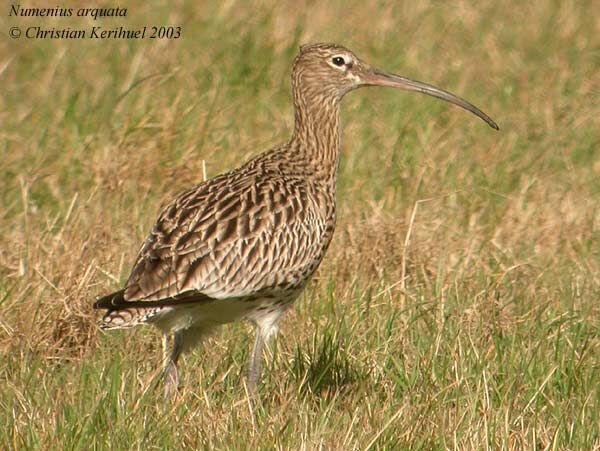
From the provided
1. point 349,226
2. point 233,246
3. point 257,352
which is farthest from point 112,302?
point 349,226

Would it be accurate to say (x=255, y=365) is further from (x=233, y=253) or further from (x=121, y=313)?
(x=121, y=313)

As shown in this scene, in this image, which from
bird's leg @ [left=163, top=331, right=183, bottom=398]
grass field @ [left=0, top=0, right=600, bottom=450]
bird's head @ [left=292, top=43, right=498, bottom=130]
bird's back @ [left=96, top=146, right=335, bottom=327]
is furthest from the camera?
bird's head @ [left=292, top=43, right=498, bottom=130]

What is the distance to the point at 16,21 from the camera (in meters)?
11.4

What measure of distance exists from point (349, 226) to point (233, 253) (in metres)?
1.93

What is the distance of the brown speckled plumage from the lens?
19.0ft

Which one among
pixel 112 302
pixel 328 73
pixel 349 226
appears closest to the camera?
pixel 112 302

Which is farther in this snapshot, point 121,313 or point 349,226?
point 349,226

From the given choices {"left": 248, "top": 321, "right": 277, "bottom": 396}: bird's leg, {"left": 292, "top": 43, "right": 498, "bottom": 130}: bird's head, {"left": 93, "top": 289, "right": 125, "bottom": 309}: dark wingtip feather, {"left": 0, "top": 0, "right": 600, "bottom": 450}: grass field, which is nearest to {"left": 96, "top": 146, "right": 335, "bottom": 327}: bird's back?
{"left": 93, "top": 289, "right": 125, "bottom": 309}: dark wingtip feather

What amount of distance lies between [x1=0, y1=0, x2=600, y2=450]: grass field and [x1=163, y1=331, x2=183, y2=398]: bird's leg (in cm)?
7

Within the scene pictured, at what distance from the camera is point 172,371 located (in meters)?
6.04

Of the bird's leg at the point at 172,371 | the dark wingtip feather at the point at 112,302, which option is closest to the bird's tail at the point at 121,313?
the dark wingtip feather at the point at 112,302

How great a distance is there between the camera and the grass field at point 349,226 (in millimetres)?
5613

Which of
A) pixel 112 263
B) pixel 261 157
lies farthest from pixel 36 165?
pixel 261 157

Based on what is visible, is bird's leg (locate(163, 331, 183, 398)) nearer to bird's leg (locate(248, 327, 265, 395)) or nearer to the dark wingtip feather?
bird's leg (locate(248, 327, 265, 395))
